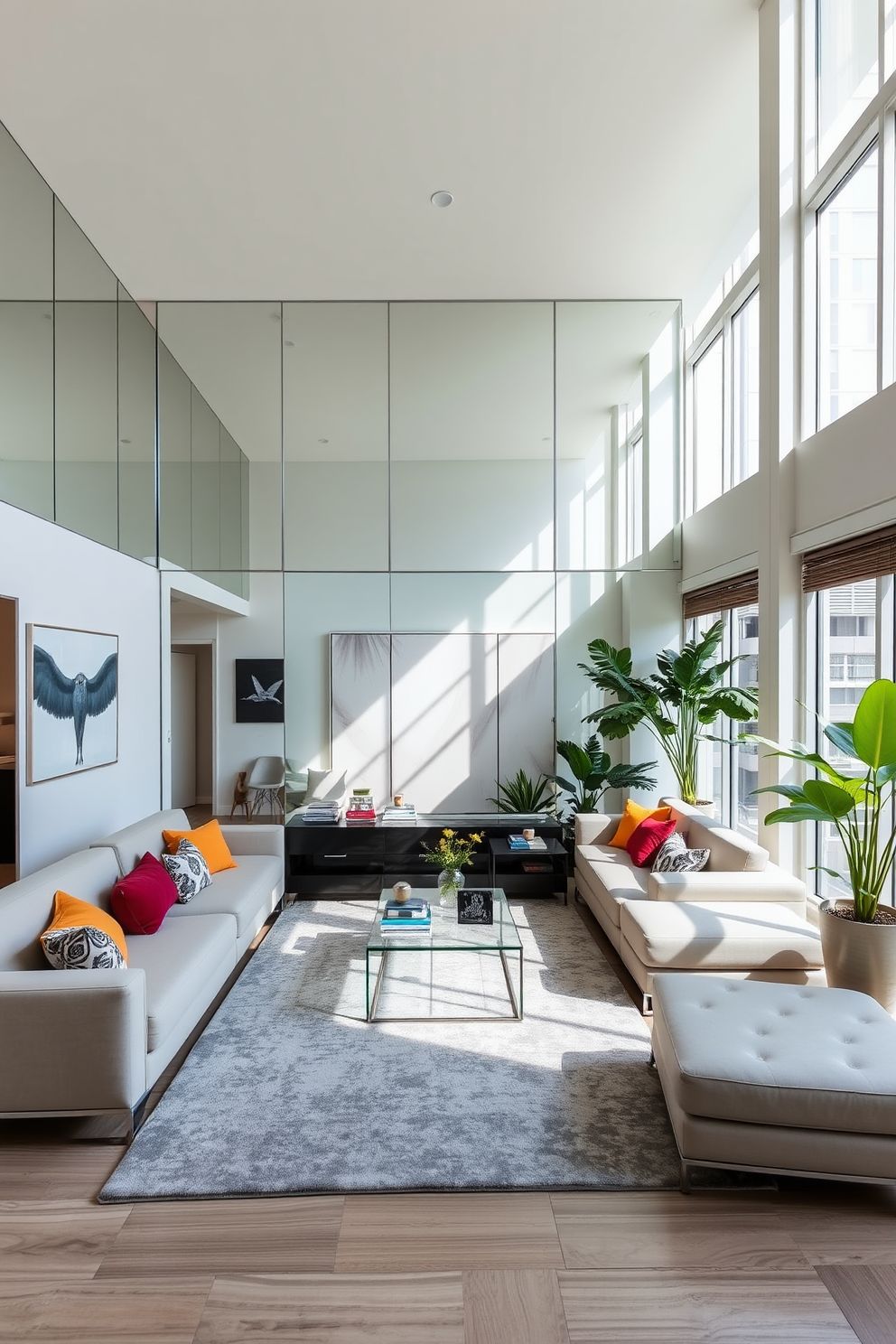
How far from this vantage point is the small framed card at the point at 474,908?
144 inches

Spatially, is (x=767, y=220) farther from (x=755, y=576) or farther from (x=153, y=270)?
(x=153, y=270)

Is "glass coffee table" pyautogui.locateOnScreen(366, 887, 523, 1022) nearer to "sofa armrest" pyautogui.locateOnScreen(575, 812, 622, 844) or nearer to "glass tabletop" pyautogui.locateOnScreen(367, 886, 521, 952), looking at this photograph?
"glass tabletop" pyautogui.locateOnScreen(367, 886, 521, 952)

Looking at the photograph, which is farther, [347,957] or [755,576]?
[755,576]

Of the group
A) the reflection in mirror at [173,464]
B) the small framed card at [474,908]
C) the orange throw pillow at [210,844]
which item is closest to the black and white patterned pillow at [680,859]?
the small framed card at [474,908]

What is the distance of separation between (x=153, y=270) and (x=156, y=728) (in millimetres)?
3313

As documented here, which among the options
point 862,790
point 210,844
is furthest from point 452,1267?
point 210,844

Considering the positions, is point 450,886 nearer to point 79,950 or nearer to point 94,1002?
point 79,950

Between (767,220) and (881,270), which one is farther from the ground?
(767,220)

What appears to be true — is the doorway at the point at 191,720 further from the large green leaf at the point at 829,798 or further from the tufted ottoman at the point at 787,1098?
the tufted ottoman at the point at 787,1098

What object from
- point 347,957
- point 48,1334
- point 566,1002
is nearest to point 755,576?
point 566,1002

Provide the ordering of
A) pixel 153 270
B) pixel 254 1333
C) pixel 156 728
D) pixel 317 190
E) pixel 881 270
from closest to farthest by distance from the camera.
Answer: pixel 254 1333, pixel 881 270, pixel 317 190, pixel 153 270, pixel 156 728

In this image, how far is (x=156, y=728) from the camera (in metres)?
5.93

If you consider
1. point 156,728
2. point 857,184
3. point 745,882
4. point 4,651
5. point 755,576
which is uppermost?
point 857,184

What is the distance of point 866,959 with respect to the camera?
2.94 meters
